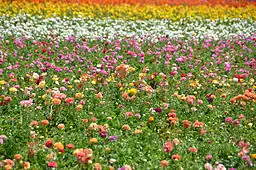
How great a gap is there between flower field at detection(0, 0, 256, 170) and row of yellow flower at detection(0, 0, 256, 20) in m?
0.86

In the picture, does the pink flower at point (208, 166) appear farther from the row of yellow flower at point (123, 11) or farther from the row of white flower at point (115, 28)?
the row of yellow flower at point (123, 11)

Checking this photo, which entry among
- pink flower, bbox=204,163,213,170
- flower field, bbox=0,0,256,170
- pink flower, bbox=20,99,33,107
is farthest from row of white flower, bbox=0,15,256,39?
pink flower, bbox=204,163,213,170

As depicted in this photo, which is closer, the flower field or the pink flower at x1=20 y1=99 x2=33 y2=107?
the flower field

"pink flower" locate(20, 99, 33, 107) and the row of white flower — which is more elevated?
"pink flower" locate(20, 99, 33, 107)

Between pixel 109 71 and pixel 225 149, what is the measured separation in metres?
2.35

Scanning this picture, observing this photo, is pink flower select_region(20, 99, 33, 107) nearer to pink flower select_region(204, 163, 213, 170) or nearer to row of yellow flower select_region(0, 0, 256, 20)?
pink flower select_region(204, 163, 213, 170)

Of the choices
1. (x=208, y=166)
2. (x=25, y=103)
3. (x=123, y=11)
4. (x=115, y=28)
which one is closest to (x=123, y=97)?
(x=25, y=103)

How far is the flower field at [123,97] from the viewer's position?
3451 mm

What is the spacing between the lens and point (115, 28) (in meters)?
9.37

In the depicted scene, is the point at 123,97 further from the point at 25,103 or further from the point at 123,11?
the point at 123,11

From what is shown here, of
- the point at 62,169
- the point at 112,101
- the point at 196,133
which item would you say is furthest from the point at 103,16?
the point at 62,169

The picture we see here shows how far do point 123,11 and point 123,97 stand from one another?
6818mm

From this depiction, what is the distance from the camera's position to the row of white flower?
8438 millimetres

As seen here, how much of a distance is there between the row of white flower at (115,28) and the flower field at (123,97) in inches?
1.4
